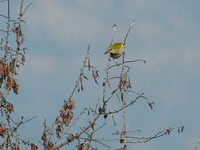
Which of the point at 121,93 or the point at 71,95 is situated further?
the point at 71,95

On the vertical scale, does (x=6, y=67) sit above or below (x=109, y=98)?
above

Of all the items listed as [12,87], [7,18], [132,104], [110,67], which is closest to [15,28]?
[7,18]

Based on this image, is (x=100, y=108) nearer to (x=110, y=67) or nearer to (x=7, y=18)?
(x=110, y=67)

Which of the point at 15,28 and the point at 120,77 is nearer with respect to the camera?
the point at 120,77

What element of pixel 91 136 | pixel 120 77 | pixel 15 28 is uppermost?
pixel 15 28

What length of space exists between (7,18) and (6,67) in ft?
2.12

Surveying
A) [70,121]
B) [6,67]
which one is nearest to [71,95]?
[70,121]

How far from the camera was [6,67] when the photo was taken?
6320 mm

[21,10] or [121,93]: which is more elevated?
[21,10]

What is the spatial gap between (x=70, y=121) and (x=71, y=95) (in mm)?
300

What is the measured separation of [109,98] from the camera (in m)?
6.10

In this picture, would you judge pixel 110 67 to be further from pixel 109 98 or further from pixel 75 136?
pixel 75 136

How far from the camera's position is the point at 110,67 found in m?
6.27

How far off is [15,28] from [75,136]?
1.34m
